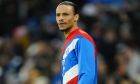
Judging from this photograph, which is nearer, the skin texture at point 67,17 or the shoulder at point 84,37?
the shoulder at point 84,37

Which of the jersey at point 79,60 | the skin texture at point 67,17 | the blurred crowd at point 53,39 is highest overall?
the skin texture at point 67,17

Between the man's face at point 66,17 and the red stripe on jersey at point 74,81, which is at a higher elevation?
the man's face at point 66,17

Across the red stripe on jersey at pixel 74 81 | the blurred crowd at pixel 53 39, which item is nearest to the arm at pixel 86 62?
the red stripe on jersey at pixel 74 81

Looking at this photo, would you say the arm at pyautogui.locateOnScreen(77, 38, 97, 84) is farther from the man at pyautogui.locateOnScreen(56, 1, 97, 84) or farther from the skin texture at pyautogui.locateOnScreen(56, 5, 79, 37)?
the skin texture at pyautogui.locateOnScreen(56, 5, 79, 37)

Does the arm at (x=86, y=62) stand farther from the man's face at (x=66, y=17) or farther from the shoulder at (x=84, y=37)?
the man's face at (x=66, y=17)

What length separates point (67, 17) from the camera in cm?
636

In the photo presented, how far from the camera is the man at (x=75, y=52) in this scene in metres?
6.10

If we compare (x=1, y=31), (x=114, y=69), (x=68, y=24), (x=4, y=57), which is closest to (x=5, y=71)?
(x=4, y=57)

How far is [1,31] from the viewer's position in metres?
15.7

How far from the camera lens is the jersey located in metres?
6.09

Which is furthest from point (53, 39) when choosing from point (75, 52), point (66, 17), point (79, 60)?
point (79, 60)

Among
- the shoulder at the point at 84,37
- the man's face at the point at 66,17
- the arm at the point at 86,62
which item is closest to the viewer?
the arm at the point at 86,62

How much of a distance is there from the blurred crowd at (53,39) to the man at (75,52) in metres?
4.37

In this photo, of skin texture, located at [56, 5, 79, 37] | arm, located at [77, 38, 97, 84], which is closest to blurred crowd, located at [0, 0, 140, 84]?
skin texture, located at [56, 5, 79, 37]
